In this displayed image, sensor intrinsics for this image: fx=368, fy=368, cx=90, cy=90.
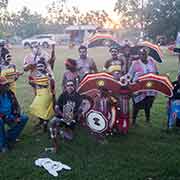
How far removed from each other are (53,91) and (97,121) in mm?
1418

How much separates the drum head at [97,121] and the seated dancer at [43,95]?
1.11m

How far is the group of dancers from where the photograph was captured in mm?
6477

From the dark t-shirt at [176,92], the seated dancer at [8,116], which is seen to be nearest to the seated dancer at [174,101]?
the dark t-shirt at [176,92]

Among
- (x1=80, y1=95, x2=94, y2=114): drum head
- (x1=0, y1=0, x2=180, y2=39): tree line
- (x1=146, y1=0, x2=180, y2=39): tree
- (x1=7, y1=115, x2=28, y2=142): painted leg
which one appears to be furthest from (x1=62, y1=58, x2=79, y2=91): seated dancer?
(x1=146, y1=0, x2=180, y2=39): tree

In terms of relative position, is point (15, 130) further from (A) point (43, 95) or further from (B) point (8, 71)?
(B) point (8, 71)

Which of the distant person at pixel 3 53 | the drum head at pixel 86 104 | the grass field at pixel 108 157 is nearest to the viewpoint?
the grass field at pixel 108 157

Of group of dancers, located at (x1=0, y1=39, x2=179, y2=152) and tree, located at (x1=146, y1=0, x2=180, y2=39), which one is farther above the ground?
tree, located at (x1=146, y1=0, x2=180, y2=39)

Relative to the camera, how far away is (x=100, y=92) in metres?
6.61

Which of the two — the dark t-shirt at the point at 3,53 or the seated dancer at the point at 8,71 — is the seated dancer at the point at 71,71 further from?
the dark t-shirt at the point at 3,53

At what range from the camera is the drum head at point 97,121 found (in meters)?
6.32

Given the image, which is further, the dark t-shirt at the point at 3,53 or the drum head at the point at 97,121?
the dark t-shirt at the point at 3,53

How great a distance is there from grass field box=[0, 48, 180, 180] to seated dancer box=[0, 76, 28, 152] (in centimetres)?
22

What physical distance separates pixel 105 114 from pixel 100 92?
430 mm

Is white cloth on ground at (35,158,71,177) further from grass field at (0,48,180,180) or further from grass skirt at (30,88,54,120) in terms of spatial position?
grass skirt at (30,88,54,120)
